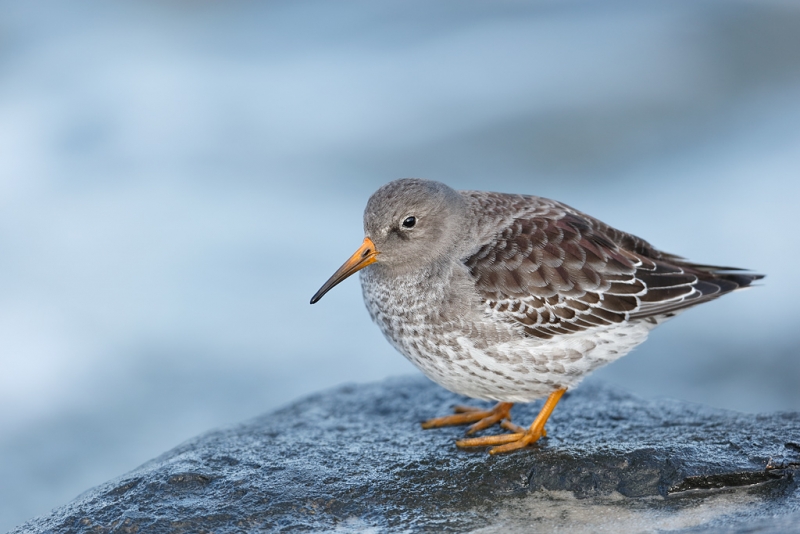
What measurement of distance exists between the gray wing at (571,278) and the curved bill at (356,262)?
2.26ft

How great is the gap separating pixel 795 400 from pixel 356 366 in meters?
5.00

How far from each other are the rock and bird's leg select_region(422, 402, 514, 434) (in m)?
0.27

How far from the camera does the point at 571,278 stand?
5.66 m

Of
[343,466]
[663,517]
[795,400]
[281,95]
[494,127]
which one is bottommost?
[795,400]

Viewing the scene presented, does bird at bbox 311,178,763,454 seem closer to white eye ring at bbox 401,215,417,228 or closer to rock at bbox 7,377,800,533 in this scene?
white eye ring at bbox 401,215,417,228

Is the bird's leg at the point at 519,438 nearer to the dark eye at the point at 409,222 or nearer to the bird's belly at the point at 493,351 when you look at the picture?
the bird's belly at the point at 493,351

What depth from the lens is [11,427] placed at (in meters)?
9.34

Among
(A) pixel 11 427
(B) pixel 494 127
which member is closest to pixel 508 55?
(B) pixel 494 127

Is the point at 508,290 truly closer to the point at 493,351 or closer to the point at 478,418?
the point at 493,351

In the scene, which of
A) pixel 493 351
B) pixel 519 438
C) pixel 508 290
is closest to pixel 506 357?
pixel 493 351

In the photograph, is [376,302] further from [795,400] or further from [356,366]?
[795,400]

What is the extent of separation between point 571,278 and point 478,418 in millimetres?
1401

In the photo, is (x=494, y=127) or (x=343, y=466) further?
(x=494, y=127)

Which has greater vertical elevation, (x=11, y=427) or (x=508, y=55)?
(x=508, y=55)
